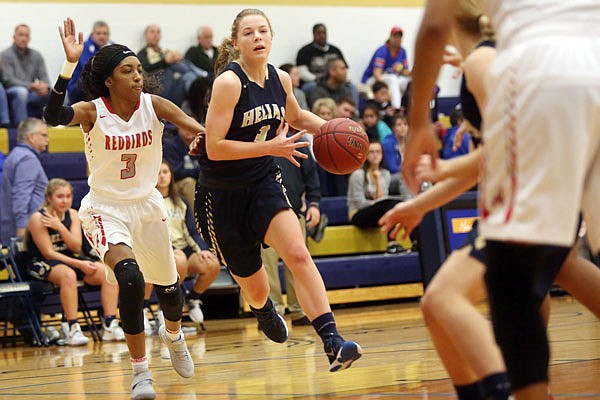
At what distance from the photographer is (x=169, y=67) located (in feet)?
41.9

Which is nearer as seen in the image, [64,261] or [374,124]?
[64,261]

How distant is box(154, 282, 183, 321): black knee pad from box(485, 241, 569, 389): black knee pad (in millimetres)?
3384

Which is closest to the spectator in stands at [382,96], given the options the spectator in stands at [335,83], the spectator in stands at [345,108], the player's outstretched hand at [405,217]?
the spectator in stands at [335,83]

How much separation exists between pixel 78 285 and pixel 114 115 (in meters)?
3.69

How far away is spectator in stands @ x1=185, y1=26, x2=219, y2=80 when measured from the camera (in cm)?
1341

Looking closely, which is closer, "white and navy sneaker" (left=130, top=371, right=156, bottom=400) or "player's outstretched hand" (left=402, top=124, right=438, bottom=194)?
"player's outstretched hand" (left=402, top=124, right=438, bottom=194)

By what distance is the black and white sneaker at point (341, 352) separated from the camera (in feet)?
15.2

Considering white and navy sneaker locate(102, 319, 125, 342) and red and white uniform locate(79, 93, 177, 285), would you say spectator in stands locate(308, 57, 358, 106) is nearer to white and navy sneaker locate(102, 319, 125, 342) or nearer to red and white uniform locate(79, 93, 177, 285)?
white and navy sneaker locate(102, 319, 125, 342)

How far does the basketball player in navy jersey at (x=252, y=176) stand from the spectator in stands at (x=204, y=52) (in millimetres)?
8043

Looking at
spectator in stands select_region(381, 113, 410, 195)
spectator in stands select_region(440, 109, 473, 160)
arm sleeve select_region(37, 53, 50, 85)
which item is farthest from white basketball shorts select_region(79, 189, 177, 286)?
arm sleeve select_region(37, 53, 50, 85)

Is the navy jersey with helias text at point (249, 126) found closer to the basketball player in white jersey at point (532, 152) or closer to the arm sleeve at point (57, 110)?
the arm sleeve at point (57, 110)

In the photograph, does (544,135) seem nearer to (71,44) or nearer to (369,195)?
(71,44)

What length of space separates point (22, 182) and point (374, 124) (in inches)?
188

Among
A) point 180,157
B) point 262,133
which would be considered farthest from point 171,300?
point 180,157
